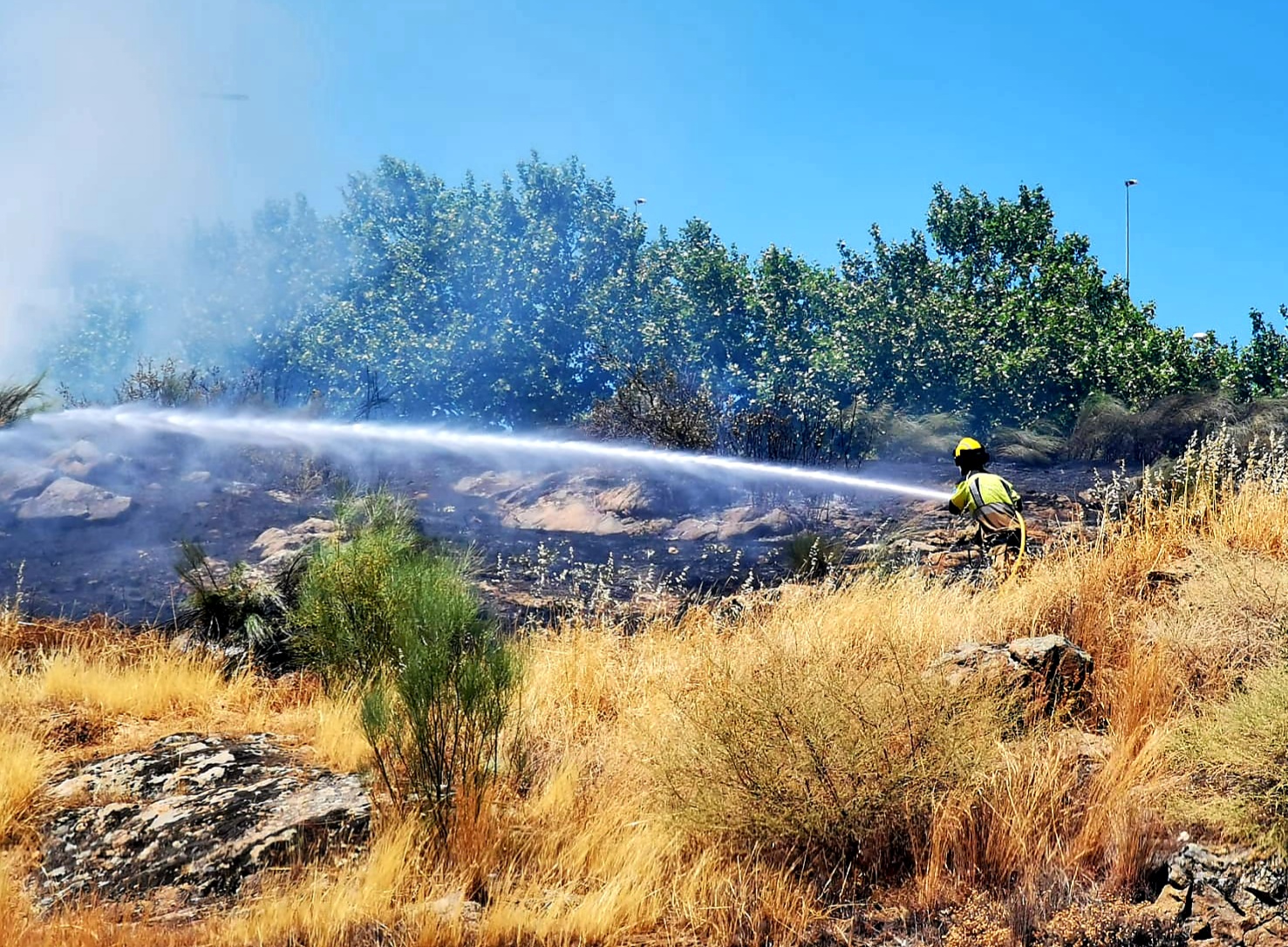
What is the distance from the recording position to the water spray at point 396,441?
1512 centimetres

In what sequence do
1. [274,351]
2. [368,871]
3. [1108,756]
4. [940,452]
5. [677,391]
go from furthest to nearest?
1. [274,351]
2. [940,452]
3. [677,391]
4. [1108,756]
5. [368,871]

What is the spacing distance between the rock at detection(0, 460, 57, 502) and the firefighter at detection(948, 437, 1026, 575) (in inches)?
433

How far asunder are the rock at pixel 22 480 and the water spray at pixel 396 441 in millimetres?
1681

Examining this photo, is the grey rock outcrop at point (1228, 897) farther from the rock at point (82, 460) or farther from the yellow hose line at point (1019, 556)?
the rock at point (82, 460)

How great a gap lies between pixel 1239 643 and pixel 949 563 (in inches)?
157

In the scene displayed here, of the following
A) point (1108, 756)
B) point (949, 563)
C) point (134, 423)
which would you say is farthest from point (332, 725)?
point (134, 423)

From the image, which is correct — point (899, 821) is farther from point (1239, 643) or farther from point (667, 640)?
point (667, 640)

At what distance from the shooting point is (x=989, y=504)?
816cm

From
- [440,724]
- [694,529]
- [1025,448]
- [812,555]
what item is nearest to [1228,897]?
[440,724]

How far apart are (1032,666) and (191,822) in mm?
4021

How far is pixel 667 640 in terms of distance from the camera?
741 cm

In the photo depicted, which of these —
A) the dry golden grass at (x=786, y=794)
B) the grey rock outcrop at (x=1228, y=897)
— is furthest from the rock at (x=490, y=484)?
the grey rock outcrop at (x=1228, y=897)

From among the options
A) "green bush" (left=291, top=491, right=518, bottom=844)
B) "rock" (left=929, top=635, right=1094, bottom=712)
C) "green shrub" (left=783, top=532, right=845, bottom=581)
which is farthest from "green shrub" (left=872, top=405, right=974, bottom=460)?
"green bush" (left=291, top=491, right=518, bottom=844)

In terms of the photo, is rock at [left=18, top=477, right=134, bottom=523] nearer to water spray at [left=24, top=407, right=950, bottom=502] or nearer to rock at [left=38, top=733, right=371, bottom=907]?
water spray at [left=24, top=407, right=950, bottom=502]
